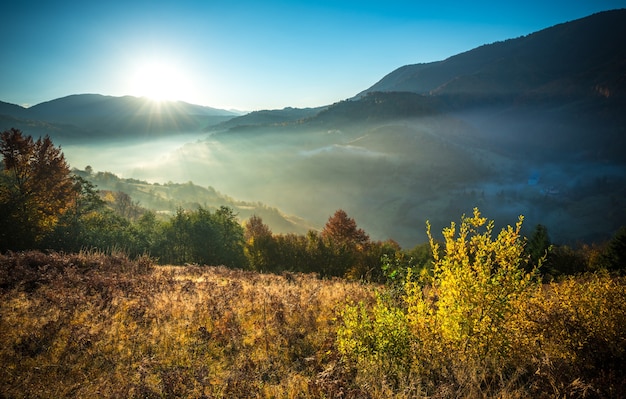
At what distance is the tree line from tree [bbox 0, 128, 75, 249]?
0.21 ft

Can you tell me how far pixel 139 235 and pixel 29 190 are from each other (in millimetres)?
15649

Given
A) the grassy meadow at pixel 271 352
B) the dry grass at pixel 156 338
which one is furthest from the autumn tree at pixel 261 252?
the grassy meadow at pixel 271 352

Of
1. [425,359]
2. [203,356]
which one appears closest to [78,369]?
[203,356]

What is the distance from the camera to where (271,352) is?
7898 mm

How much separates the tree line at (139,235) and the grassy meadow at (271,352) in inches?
841

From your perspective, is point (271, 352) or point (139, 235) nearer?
point (271, 352)

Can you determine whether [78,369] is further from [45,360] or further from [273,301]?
[273,301]

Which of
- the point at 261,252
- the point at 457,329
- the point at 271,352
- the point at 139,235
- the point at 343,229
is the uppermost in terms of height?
the point at 457,329

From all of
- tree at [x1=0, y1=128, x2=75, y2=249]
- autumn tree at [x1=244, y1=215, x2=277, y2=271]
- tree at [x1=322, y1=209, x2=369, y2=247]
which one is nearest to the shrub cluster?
tree at [x1=0, y1=128, x2=75, y2=249]

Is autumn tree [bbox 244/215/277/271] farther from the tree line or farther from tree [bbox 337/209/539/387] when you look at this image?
tree [bbox 337/209/539/387]

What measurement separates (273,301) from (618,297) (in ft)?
30.8

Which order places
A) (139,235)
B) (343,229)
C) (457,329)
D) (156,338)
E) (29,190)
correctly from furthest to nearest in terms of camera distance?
(343,229), (139,235), (29,190), (156,338), (457,329)

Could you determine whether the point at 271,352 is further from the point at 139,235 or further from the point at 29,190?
the point at 139,235

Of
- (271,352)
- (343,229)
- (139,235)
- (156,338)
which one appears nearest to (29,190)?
(139,235)
